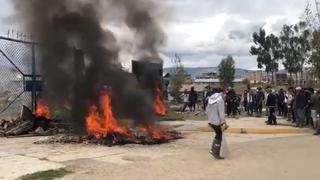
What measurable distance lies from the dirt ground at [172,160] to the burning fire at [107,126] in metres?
0.65

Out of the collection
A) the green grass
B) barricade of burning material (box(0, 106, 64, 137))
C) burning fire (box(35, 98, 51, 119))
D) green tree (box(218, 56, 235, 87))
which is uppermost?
green tree (box(218, 56, 235, 87))

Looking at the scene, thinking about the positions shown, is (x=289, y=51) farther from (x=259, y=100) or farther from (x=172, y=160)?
(x=172, y=160)

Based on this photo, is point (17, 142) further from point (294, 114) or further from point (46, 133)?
point (294, 114)

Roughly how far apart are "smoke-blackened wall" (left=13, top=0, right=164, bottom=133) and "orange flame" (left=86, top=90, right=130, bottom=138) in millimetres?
256

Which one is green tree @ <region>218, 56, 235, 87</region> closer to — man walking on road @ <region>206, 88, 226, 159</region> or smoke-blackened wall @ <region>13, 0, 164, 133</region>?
smoke-blackened wall @ <region>13, 0, 164, 133</region>

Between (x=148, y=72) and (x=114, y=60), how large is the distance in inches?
49.2

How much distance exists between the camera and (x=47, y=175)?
9492 mm

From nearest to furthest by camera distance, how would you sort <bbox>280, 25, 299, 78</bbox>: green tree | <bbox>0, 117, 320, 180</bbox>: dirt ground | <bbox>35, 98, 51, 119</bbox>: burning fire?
<bbox>0, 117, 320, 180</bbox>: dirt ground → <bbox>35, 98, 51, 119</bbox>: burning fire → <bbox>280, 25, 299, 78</bbox>: green tree

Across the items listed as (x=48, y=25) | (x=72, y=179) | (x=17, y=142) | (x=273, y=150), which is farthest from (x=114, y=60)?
(x=72, y=179)

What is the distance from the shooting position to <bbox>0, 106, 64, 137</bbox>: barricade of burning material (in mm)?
16875

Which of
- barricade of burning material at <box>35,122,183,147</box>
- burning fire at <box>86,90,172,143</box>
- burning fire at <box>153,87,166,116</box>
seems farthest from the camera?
burning fire at <box>153,87,166,116</box>

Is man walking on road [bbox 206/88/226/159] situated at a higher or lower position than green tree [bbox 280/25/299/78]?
lower

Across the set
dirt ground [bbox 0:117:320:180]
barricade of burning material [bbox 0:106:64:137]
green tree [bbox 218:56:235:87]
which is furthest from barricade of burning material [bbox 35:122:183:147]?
green tree [bbox 218:56:235:87]

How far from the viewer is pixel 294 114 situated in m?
19.1
